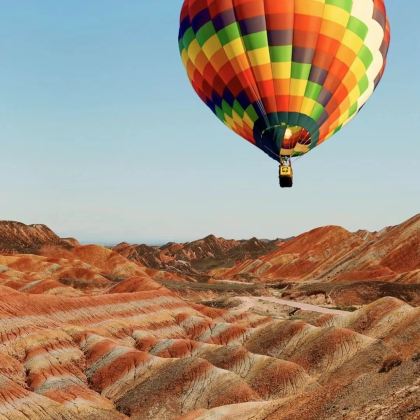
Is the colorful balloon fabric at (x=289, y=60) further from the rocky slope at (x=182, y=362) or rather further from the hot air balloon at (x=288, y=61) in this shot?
the rocky slope at (x=182, y=362)

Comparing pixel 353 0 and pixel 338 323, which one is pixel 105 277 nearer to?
pixel 338 323

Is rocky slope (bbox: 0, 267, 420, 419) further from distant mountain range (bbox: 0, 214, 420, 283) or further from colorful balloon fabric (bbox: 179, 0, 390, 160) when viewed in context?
distant mountain range (bbox: 0, 214, 420, 283)

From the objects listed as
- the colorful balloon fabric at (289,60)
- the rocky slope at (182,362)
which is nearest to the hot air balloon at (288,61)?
the colorful balloon fabric at (289,60)

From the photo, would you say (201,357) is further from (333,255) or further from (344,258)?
(333,255)

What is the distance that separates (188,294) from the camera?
117000 mm

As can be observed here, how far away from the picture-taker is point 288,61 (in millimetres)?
30547

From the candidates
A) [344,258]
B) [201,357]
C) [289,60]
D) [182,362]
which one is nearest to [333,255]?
[344,258]

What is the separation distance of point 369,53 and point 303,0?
616 cm

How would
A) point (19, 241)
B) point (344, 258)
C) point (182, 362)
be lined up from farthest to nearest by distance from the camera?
1. point (19, 241)
2. point (344, 258)
3. point (182, 362)

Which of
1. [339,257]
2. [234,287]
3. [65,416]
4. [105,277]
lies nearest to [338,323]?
[65,416]

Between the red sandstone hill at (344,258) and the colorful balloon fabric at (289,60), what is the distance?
86558 millimetres

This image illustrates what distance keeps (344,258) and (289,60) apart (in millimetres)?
128978

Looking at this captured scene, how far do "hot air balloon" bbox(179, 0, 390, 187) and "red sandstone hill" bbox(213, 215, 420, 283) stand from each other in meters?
86.3

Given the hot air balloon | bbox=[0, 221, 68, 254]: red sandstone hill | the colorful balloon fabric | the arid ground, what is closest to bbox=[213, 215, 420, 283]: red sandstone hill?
the arid ground
